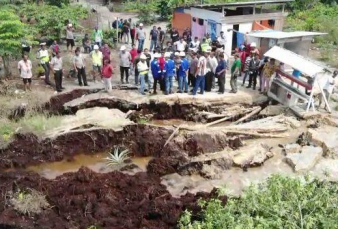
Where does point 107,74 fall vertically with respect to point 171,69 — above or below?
below

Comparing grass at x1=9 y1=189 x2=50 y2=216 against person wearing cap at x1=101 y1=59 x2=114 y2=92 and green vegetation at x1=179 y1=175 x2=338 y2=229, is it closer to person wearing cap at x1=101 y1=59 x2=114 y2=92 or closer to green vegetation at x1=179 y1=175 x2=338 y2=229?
green vegetation at x1=179 y1=175 x2=338 y2=229

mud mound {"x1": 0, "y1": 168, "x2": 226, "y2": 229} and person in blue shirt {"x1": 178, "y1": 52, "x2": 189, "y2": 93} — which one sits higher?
person in blue shirt {"x1": 178, "y1": 52, "x2": 189, "y2": 93}

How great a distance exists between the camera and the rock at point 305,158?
12.5m

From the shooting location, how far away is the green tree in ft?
54.3

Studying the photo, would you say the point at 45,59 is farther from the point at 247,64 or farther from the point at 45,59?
the point at 247,64

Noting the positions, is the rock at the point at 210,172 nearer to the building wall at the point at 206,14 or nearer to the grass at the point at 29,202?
the grass at the point at 29,202

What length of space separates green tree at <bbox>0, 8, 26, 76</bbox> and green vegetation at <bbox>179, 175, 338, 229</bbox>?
10576 mm

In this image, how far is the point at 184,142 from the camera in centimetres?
1361

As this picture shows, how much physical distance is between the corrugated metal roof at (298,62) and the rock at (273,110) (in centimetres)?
158

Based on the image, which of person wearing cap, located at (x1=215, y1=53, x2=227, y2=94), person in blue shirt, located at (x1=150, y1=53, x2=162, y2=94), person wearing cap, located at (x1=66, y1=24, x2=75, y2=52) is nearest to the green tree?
person wearing cap, located at (x1=66, y1=24, x2=75, y2=52)

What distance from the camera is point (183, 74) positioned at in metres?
16.1

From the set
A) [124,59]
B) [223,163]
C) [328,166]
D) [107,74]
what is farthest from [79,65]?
[328,166]

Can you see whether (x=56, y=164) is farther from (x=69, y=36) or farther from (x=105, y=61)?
(x=69, y=36)

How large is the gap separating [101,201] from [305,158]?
5738 millimetres
